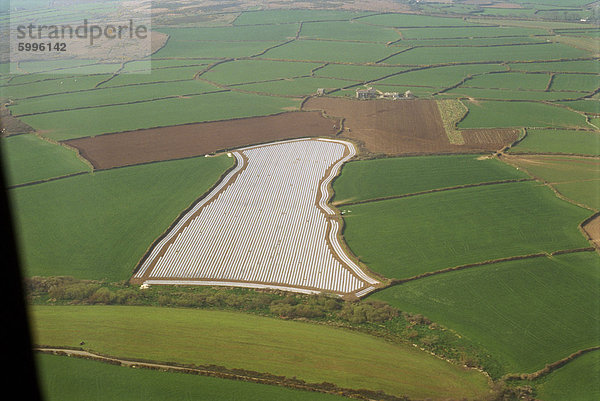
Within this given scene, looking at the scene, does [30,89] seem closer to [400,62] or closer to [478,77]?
[400,62]

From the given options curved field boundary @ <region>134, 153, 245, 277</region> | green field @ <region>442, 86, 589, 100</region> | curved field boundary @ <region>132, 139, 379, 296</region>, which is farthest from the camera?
green field @ <region>442, 86, 589, 100</region>

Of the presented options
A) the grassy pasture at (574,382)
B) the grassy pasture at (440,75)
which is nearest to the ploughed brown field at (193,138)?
the grassy pasture at (440,75)

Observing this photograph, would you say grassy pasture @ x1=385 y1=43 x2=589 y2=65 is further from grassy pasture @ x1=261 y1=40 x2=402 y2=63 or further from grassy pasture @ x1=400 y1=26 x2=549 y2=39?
grassy pasture @ x1=400 y1=26 x2=549 y2=39

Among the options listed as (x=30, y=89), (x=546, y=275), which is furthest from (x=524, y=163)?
(x=30, y=89)

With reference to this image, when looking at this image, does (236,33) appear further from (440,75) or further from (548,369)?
(548,369)

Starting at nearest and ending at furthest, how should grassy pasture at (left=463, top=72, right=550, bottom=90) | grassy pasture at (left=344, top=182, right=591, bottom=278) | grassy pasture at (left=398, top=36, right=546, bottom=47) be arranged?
grassy pasture at (left=344, top=182, right=591, bottom=278) → grassy pasture at (left=463, top=72, right=550, bottom=90) → grassy pasture at (left=398, top=36, right=546, bottom=47)

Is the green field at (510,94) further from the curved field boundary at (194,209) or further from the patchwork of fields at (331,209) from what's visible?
the curved field boundary at (194,209)

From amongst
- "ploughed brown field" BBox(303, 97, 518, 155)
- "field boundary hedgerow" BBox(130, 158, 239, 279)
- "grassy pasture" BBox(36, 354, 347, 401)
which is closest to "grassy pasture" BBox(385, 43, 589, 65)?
"ploughed brown field" BBox(303, 97, 518, 155)

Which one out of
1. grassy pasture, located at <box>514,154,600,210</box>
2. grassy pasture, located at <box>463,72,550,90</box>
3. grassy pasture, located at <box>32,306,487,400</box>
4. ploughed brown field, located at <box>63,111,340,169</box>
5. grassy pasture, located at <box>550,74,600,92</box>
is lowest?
ploughed brown field, located at <box>63,111,340,169</box>
